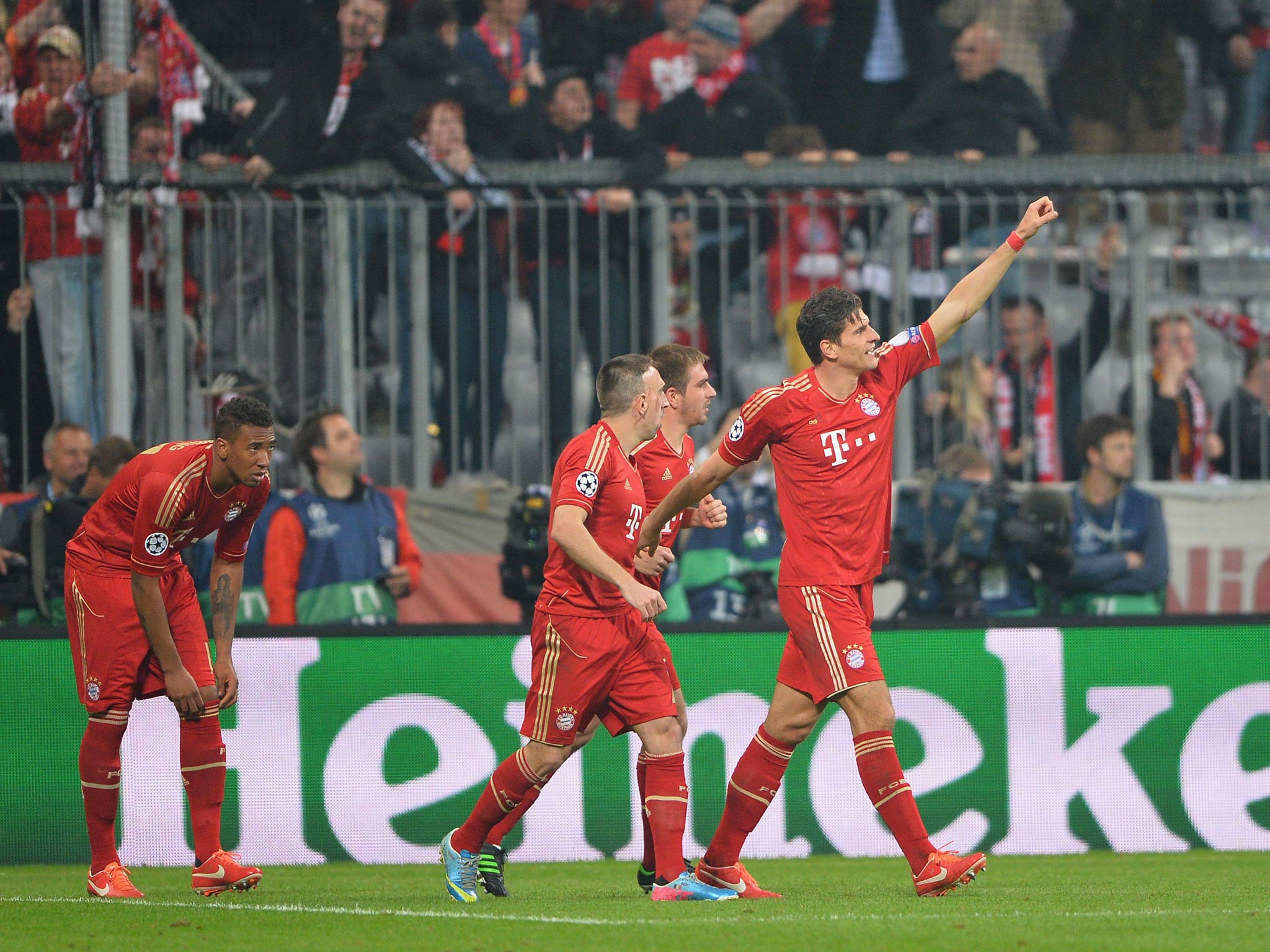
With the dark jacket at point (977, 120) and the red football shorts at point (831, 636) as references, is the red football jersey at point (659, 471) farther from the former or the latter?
the dark jacket at point (977, 120)

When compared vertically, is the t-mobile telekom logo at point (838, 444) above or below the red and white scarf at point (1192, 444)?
Result: above

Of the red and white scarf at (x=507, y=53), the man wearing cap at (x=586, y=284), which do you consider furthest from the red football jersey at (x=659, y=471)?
the red and white scarf at (x=507, y=53)

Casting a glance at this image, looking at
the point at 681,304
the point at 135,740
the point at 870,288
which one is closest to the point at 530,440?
the point at 681,304

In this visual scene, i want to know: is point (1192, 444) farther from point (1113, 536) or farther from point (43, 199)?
point (43, 199)

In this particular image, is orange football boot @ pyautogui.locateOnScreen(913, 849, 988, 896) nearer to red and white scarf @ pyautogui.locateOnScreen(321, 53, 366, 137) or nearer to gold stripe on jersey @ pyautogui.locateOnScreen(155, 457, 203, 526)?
gold stripe on jersey @ pyautogui.locateOnScreen(155, 457, 203, 526)

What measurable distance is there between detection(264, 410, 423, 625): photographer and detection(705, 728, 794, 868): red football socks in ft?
11.4

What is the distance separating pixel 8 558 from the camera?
9961mm

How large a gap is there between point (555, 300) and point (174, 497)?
4.33 meters

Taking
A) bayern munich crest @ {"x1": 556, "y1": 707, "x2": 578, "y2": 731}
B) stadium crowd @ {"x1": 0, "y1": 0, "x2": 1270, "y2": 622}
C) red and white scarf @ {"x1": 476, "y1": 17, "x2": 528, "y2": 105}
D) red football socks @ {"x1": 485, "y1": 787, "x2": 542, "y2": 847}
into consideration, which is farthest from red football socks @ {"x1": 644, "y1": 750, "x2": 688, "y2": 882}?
red and white scarf @ {"x1": 476, "y1": 17, "x2": 528, "y2": 105}

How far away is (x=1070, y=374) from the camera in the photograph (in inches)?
432

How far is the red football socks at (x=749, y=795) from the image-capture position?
22.7 feet

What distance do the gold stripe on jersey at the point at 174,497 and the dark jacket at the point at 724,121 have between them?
585 centimetres

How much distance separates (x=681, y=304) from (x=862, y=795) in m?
3.32

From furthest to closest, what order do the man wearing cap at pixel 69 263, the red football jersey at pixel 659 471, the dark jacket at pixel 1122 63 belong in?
the dark jacket at pixel 1122 63
the man wearing cap at pixel 69 263
the red football jersey at pixel 659 471
